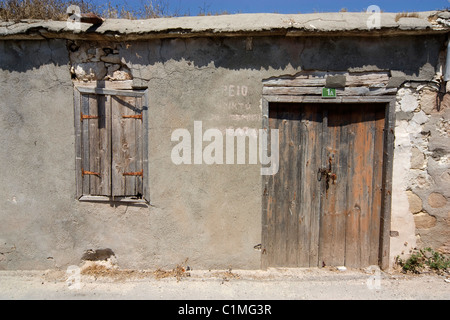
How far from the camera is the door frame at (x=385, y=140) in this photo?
3.55m

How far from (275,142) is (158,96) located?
153cm

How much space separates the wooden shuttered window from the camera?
12.0ft

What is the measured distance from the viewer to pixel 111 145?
12.2 feet

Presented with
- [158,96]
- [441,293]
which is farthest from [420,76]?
[158,96]

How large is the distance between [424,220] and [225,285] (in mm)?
2530

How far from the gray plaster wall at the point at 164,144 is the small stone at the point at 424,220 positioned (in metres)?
1.66

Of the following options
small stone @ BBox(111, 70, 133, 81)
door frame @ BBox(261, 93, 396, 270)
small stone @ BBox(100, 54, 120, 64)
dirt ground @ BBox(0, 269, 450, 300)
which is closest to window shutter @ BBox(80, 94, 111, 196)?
small stone @ BBox(111, 70, 133, 81)

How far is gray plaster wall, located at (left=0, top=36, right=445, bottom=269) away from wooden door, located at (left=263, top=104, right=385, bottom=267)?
33cm

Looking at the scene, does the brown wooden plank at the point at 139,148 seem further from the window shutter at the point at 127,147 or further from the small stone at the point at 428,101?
the small stone at the point at 428,101

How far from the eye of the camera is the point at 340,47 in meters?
3.52

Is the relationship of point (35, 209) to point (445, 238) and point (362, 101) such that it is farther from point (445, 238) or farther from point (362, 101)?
point (445, 238)

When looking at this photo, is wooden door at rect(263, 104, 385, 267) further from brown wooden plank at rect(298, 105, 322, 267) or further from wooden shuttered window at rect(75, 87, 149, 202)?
wooden shuttered window at rect(75, 87, 149, 202)

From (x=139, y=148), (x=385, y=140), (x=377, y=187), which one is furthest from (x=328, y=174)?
(x=139, y=148)

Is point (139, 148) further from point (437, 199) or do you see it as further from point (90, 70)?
point (437, 199)
